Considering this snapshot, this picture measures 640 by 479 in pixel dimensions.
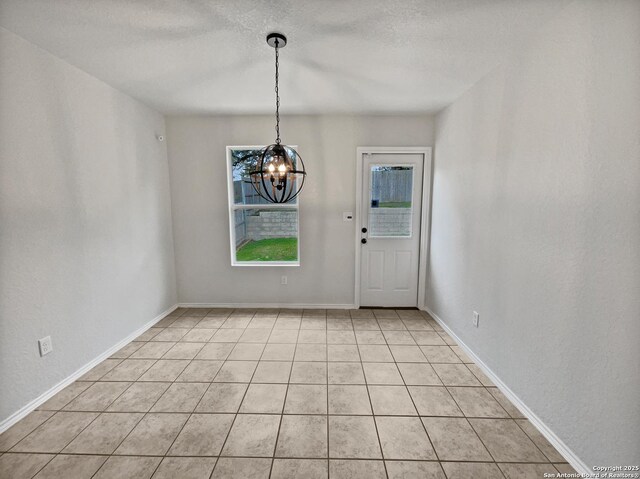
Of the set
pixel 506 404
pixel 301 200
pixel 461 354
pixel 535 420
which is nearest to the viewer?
pixel 535 420

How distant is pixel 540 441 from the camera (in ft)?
5.08

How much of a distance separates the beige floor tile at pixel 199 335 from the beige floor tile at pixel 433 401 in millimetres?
2007

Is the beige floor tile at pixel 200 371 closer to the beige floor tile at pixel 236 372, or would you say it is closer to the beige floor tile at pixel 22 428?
the beige floor tile at pixel 236 372

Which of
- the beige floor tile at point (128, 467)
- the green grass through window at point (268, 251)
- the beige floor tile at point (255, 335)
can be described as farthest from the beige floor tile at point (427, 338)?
the beige floor tile at point (128, 467)

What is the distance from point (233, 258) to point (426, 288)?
2.55 m

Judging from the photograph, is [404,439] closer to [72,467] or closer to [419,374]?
[419,374]

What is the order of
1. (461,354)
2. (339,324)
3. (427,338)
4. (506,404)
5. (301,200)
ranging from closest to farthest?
1. (506,404)
2. (461,354)
3. (427,338)
4. (339,324)
5. (301,200)

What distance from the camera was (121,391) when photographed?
6.47 ft

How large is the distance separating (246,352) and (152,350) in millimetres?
901

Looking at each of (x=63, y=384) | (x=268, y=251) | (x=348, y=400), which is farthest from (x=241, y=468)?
(x=268, y=251)

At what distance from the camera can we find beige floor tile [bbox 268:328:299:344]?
8.85ft

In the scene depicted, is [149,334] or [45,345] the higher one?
[45,345]

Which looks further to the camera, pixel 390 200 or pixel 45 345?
pixel 390 200

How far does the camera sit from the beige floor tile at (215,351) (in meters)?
2.44
